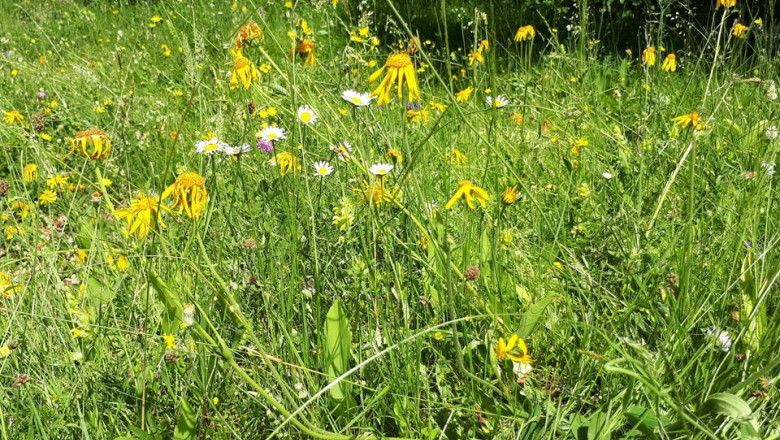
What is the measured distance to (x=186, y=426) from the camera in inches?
40.3

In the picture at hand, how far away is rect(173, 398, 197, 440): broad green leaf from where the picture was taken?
101cm

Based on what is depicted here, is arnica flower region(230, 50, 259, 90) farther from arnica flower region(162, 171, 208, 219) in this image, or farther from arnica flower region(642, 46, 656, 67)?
arnica flower region(642, 46, 656, 67)

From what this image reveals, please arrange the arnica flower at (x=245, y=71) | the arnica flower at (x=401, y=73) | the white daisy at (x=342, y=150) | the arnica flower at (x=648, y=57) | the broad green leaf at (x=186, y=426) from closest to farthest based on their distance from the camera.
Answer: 1. the broad green leaf at (x=186, y=426)
2. the arnica flower at (x=401, y=73)
3. the white daisy at (x=342, y=150)
4. the arnica flower at (x=245, y=71)
5. the arnica flower at (x=648, y=57)

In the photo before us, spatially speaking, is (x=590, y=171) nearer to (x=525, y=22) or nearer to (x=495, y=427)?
(x=495, y=427)

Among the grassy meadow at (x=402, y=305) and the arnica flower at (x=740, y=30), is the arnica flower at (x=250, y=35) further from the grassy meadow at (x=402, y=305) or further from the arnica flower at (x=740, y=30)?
the arnica flower at (x=740, y=30)

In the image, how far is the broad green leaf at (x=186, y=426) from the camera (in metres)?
1.01

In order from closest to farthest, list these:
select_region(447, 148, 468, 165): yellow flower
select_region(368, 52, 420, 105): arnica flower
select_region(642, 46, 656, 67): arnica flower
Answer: select_region(368, 52, 420, 105): arnica flower
select_region(447, 148, 468, 165): yellow flower
select_region(642, 46, 656, 67): arnica flower

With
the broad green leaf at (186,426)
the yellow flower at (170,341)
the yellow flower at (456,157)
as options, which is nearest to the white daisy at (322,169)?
the yellow flower at (456,157)

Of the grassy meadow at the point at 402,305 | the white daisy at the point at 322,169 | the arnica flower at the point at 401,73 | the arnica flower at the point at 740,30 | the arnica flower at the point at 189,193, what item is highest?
the arnica flower at the point at 401,73

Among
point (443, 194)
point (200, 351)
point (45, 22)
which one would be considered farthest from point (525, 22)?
point (45, 22)

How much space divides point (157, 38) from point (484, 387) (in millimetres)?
3872

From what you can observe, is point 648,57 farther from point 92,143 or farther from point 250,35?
point 92,143

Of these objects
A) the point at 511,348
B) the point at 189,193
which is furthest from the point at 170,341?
the point at 511,348

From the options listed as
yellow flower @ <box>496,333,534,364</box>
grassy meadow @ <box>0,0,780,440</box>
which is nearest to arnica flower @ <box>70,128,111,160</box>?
grassy meadow @ <box>0,0,780,440</box>
